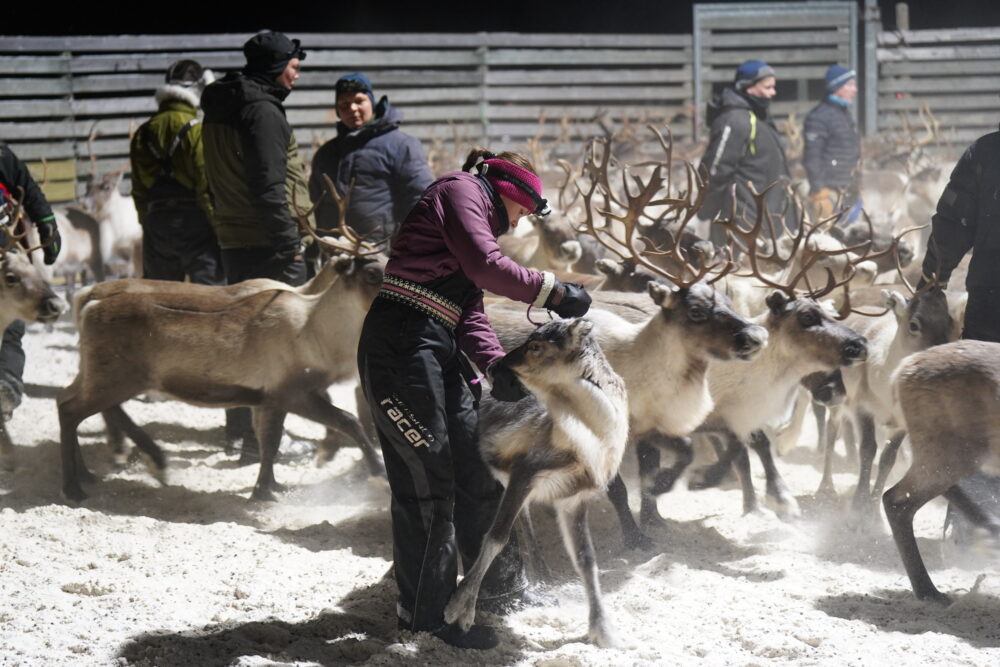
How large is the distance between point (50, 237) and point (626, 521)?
3742 mm

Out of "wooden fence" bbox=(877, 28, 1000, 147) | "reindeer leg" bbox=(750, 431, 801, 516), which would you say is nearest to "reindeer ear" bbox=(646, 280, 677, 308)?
"reindeer leg" bbox=(750, 431, 801, 516)

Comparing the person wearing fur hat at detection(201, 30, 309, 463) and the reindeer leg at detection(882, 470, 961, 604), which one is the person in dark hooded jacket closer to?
the person wearing fur hat at detection(201, 30, 309, 463)

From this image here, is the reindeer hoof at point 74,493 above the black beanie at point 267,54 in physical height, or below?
below

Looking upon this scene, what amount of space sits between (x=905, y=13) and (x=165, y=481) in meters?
13.8

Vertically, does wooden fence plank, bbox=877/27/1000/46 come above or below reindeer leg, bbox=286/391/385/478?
above

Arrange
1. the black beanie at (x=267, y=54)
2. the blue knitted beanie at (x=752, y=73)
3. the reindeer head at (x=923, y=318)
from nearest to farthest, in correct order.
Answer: the reindeer head at (x=923, y=318)
the black beanie at (x=267, y=54)
the blue knitted beanie at (x=752, y=73)

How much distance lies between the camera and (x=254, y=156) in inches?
238

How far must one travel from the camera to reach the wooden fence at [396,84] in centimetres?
1320

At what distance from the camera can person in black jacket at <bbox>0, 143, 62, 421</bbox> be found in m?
6.68

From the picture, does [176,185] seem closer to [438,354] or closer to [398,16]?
[438,354]

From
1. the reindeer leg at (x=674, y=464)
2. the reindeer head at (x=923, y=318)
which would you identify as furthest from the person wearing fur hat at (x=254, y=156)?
the reindeer head at (x=923, y=318)

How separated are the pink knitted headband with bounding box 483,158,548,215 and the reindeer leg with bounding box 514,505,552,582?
1.33 meters

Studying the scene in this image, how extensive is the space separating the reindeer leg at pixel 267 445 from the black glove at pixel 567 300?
2607 mm

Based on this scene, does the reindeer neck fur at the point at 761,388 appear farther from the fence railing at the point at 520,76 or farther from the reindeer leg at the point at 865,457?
the fence railing at the point at 520,76
